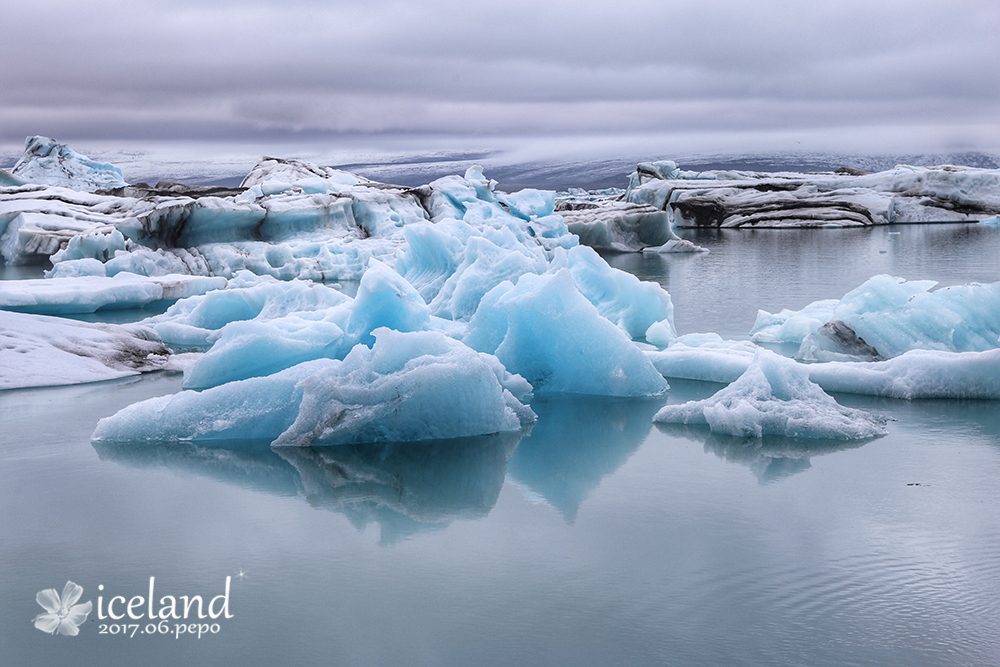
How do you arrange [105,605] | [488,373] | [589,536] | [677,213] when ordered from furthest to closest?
[677,213], [488,373], [589,536], [105,605]

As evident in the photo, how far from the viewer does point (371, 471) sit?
13.8ft

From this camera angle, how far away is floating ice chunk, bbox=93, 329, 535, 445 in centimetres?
459

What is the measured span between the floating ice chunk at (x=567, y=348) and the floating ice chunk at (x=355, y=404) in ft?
3.10

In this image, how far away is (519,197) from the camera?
61.8 feet

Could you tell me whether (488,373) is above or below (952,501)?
above

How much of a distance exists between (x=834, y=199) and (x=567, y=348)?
84.8 feet

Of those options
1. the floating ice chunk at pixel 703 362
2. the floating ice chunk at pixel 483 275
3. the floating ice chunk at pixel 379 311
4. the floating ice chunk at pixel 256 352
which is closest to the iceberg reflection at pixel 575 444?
the floating ice chunk at pixel 703 362

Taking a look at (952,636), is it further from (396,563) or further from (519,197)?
(519,197)

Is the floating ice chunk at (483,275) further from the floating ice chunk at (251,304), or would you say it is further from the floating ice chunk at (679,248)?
the floating ice chunk at (679,248)

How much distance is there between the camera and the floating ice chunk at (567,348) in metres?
5.79

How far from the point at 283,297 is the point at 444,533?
579cm

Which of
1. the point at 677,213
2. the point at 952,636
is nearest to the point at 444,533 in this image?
the point at 952,636

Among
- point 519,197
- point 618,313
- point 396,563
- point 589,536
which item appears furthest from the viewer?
point 519,197

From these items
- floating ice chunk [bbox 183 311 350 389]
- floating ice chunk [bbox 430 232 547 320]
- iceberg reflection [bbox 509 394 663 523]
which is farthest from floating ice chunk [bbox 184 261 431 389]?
floating ice chunk [bbox 430 232 547 320]
